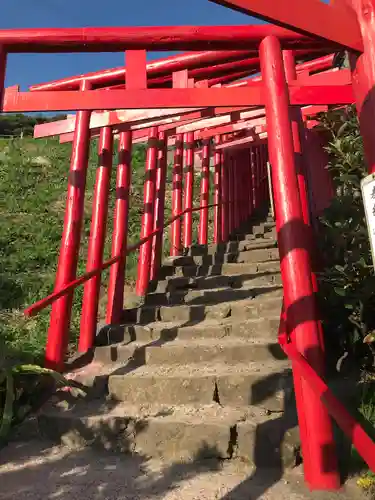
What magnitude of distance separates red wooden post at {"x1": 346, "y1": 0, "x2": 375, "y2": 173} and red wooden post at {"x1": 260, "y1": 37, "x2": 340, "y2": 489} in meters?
0.78

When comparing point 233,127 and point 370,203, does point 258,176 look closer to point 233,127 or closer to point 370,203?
point 233,127

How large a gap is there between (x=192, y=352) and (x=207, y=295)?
→ 1.24 meters

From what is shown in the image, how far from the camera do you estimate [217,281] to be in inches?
225

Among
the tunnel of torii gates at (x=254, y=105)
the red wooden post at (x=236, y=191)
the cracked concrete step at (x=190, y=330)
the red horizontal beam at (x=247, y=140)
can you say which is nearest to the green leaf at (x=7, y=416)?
the tunnel of torii gates at (x=254, y=105)

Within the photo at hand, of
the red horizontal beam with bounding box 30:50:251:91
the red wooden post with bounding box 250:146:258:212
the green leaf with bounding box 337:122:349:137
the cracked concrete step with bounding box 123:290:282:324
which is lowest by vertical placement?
the cracked concrete step with bounding box 123:290:282:324

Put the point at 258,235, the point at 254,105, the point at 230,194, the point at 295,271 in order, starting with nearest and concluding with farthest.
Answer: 1. the point at 295,271
2. the point at 254,105
3. the point at 258,235
4. the point at 230,194

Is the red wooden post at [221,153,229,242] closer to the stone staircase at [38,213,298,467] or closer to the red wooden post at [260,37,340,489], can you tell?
the stone staircase at [38,213,298,467]

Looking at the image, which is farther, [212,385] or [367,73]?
[212,385]

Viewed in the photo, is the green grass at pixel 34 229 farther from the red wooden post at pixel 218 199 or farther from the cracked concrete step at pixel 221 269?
the red wooden post at pixel 218 199

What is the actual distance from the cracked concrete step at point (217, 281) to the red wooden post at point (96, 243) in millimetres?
1182

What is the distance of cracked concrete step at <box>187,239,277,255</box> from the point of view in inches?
265

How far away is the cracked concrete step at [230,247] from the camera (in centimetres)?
673

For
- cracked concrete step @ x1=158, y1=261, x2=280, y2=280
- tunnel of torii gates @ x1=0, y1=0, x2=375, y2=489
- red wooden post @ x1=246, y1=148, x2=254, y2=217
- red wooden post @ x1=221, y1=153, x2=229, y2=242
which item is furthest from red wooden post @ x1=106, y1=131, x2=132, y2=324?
red wooden post @ x1=246, y1=148, x2=254, y2=217

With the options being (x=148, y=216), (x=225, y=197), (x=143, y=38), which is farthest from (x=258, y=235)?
(x=143, y=38)
